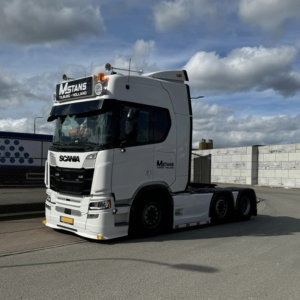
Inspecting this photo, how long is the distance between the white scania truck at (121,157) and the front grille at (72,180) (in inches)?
0.8

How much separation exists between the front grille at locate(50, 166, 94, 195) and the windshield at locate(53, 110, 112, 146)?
0.61 metres

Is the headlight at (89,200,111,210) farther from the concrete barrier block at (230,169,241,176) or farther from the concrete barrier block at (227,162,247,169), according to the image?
the concrete barrier block at (230,169,241,176)

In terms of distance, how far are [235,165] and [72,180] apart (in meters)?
28.6

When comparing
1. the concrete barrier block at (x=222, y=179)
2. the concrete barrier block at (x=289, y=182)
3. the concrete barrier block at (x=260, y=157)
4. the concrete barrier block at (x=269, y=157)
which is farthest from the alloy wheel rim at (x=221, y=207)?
the concrete barrier block at (x=222, y=179)

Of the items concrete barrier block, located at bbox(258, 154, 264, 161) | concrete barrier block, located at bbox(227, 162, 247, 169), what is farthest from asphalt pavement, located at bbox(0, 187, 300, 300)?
concrete barrier block, located at bbox(227, 162, 247, 169)

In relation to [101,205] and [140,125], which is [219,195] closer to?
[140,125]

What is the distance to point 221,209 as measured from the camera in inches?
389

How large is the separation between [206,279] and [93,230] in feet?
9.24

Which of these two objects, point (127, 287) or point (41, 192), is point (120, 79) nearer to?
point (127, 287)

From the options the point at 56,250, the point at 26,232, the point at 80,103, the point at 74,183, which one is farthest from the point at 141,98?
the point at 26,232

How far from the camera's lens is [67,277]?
5.05 meters

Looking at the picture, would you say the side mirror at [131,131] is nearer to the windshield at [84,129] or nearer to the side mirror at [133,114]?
the side mirror at [133,114]

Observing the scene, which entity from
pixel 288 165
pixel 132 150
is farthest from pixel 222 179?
pixel 132 150

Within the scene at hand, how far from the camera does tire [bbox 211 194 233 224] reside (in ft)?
31.3
